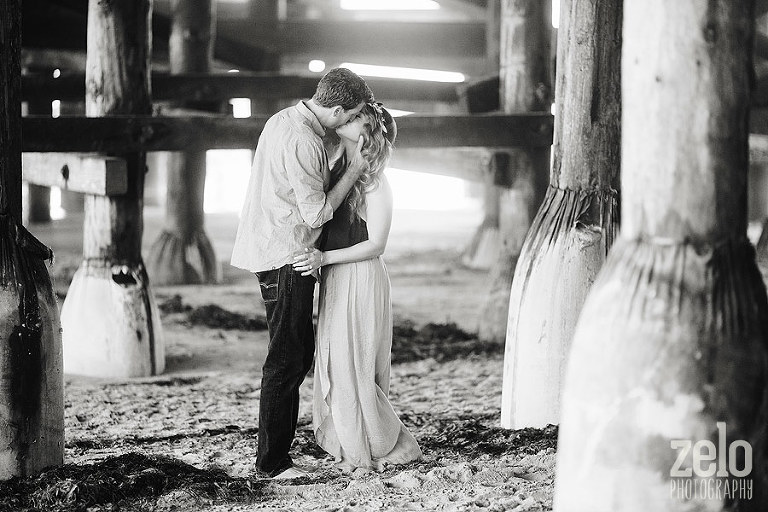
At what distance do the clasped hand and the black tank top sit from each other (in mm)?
131

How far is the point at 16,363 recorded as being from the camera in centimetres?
416

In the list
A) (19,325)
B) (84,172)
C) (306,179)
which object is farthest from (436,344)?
(19,325)

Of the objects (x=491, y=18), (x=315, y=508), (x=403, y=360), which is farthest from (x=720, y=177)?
(x=491, y=18)

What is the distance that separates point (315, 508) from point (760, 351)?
1.74 m

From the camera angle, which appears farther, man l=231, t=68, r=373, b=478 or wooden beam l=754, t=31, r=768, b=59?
wooden beam l=754, t=31, r=768, b=59

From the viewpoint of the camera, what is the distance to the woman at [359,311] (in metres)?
4.42

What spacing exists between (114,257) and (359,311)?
2743mm

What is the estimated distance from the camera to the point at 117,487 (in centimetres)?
411

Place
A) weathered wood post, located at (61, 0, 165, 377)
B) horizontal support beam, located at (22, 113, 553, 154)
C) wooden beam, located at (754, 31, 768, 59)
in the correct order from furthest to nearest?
wooden beam, located at (754, 31, 768, 59) → weathered wood post, located at (61, 0, 165, 377) → horizontal support beam, located at (22, 113, 553, 154)

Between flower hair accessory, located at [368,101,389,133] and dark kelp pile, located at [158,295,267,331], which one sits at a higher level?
flower hair accessory, located at [368,101,389,133]

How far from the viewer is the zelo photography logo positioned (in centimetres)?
302

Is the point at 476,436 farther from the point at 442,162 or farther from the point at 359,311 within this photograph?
the point at 442,162

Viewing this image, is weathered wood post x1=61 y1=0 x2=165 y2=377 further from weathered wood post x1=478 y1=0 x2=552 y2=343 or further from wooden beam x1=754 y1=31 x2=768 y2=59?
wooden beam x1=754 y1=31 x2=768 y2=59

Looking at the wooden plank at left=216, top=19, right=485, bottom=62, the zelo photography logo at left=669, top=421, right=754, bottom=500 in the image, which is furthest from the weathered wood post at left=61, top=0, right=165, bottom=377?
the wooden plank at left=216, top=19, right=485, bottom=62
